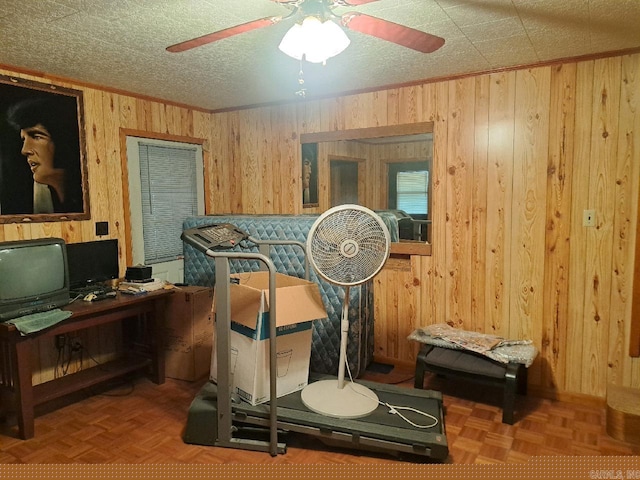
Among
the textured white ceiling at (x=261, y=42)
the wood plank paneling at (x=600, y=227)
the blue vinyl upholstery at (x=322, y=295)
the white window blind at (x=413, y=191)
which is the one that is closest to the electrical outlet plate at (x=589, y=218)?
the wood plank paneling at (x=600, y=227)

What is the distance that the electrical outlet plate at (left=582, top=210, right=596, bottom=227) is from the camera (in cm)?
290

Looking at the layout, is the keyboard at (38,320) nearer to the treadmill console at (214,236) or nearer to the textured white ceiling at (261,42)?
the treadmill console at (214,236)

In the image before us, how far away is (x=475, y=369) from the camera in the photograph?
9.27 feet

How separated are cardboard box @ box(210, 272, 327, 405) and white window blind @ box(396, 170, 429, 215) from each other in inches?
63.4

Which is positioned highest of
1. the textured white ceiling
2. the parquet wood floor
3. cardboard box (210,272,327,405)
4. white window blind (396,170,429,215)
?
the textured white ceiling

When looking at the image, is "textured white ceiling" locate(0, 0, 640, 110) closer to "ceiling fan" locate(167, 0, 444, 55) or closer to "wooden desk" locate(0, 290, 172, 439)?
"ceiling fan" locate(167, 0, 444, 55)

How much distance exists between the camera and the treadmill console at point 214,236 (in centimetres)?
245

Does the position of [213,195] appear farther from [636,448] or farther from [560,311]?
[636,448]

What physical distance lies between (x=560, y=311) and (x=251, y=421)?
7.02ft

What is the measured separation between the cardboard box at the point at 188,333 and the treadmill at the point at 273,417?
0.81m

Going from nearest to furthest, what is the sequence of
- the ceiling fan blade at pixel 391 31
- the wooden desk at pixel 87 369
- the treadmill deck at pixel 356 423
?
the ceiling fan blade at pixel 391 31 < the treadmill deck at pixel 356 423 < the wooden desk at pixel 87 369

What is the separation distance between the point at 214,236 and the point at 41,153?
154 cm

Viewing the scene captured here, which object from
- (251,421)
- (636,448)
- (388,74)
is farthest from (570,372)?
(388,74)

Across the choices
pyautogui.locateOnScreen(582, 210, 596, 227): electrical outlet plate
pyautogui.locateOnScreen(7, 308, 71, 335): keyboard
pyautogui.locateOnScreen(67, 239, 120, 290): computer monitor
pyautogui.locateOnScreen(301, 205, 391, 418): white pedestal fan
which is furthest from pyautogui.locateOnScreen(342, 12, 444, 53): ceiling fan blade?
pyautogui.locateOnScreen(67, 239, 120, 290): computer monitor
